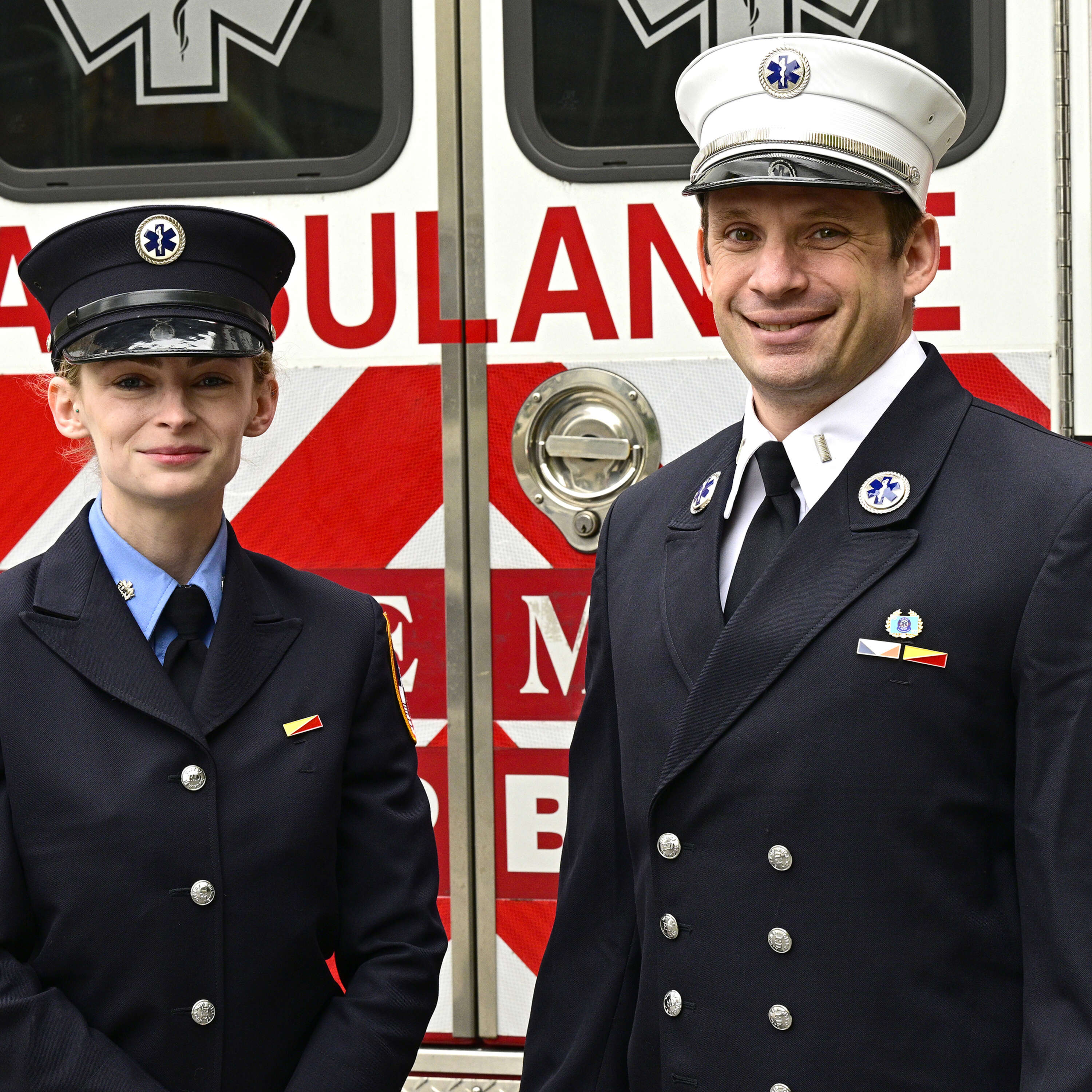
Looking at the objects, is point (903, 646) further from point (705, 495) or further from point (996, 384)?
point (996, 384)

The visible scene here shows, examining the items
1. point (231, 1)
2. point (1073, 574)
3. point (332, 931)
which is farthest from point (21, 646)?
point (231, 1)

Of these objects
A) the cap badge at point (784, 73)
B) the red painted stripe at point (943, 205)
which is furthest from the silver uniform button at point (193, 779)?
the red painted stripe at point (943, 205)

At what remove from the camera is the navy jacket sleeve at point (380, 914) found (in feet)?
4.78

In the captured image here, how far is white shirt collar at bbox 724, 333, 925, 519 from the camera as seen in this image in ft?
4.47

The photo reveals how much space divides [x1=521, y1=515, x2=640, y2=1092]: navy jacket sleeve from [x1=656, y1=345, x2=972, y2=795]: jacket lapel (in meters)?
0.17

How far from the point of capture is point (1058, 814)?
1151 mm

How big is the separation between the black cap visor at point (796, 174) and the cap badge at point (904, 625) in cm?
39

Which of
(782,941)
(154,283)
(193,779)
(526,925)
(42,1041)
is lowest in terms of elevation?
(526,925)

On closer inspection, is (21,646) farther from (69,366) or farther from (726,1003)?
(726,1003)

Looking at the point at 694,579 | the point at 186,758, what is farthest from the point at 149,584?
the point at 694,579

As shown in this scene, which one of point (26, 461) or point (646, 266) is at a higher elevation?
point (646, 266)

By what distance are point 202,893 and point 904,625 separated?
70cm

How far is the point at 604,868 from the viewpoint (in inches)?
58.8

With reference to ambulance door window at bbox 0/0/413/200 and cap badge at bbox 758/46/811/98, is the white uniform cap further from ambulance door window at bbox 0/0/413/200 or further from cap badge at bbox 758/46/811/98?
ambulance door window at bbox 0/0/413/200
